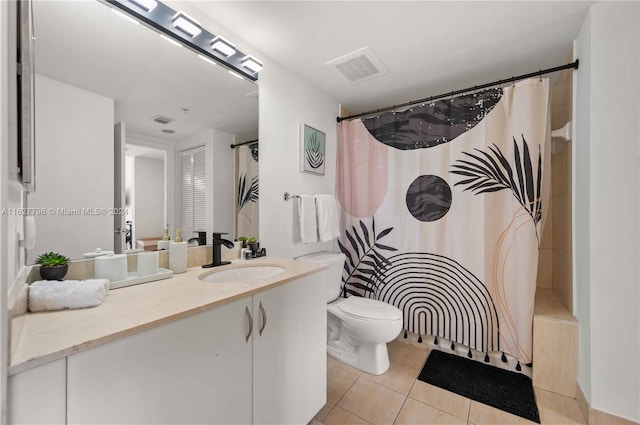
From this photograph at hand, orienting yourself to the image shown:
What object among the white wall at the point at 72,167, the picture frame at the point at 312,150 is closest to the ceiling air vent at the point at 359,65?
the picture frame at the point at 312,150

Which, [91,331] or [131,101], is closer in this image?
[91,331]

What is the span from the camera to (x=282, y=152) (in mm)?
1894

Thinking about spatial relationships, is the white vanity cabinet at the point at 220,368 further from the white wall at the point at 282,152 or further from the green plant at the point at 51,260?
the white wall at the point at 282,152

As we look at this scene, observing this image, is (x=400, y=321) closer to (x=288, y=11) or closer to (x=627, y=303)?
(x=627, y=303)

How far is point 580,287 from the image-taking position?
1531 millimetres

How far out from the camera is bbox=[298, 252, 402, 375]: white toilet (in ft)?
5.65

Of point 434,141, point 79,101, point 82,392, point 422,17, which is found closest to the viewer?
point 82,392

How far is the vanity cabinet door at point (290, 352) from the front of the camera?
1.04 meters

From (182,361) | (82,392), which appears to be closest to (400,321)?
(182,361)

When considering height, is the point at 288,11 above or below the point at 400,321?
above

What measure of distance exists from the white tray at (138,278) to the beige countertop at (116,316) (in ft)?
0.08

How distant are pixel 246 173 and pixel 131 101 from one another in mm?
684

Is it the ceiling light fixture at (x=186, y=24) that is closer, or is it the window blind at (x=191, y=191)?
the ceiling light fixture at (x=186, y=24)

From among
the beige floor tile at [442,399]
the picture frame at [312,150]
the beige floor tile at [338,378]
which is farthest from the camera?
the picture frame at [312,150]
